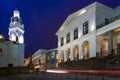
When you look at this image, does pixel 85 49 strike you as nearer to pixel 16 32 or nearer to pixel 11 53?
pixel 11 53

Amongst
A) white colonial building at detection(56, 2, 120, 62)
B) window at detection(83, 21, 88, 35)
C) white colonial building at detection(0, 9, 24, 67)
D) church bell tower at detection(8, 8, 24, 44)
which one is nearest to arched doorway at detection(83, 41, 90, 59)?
white colonial building at detection(56, 2, 120, 62)

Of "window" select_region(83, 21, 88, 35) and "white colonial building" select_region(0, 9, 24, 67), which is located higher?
"window" select_region(83, 21, 88, 35)

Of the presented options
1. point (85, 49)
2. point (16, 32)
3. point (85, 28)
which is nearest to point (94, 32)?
point (85, 28)

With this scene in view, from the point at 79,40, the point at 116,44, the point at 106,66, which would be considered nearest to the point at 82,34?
the point at 79,40

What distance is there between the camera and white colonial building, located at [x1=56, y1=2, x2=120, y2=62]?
3783 cm

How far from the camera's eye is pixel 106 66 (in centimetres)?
2856

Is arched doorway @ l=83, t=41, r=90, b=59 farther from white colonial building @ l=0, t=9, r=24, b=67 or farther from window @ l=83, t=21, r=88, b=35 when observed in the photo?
white colonial building @ l=0, t=9, r=24, b=67

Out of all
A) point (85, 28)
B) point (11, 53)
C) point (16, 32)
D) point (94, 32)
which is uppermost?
point (16, 32)

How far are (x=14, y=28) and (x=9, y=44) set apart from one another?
12196mm

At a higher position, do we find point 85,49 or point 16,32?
point 16,32

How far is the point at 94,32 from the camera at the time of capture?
42.3 m

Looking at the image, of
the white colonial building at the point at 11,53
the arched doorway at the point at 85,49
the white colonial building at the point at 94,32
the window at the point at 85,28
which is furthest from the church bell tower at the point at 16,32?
the window at the point at 85,28

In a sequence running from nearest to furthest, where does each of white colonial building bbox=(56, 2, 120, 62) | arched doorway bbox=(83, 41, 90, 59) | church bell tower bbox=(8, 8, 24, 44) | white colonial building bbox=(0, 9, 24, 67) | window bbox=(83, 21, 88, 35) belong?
white colonial building bbox=(56, 2, 120, 62) < window bbox=(83, 21, 88, 35) < arched doorway bbox=(83, 41, 90, 59) < white colonial building bbox=(0, 9, 24, 67) < church bell tower bbox=(8, 8, 24, 44)

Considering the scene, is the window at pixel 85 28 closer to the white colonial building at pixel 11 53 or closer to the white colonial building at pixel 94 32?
the white colonial building at pixel 94 32
